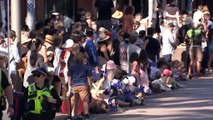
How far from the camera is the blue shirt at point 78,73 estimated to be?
1448 centimetres

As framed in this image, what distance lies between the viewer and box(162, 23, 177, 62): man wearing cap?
22.8 metres

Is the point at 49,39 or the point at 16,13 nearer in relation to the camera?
the point at 16,13

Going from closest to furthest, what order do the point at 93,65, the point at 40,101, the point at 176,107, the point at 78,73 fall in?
the point at 40,101 → the point at 78,73 → the point at 176,107 → the point at 93,65

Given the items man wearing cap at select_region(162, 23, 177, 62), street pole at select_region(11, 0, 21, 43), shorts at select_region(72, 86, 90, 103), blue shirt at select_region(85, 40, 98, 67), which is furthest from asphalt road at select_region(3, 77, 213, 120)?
man wearing cap at select_region(162, 23, 177, 62)

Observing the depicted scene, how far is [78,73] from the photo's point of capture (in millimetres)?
14492

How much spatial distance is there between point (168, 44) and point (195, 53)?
1.47 metres

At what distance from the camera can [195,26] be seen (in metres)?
24.7

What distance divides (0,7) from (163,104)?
8.51m

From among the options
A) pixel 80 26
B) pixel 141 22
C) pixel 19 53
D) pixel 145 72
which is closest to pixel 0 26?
pixel 80 26

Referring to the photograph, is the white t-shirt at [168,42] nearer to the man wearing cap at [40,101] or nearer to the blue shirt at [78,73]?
the blue shirt at [78,73]

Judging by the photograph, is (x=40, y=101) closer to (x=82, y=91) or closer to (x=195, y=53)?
(x=82, y=91)

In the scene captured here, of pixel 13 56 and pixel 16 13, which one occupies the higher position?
pixel 16 13

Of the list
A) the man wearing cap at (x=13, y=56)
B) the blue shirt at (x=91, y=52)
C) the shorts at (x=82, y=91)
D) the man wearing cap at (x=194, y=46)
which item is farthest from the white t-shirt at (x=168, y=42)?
the man wearing cap at (x=13, y=56)

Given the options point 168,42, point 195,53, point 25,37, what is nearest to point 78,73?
point 25,37
